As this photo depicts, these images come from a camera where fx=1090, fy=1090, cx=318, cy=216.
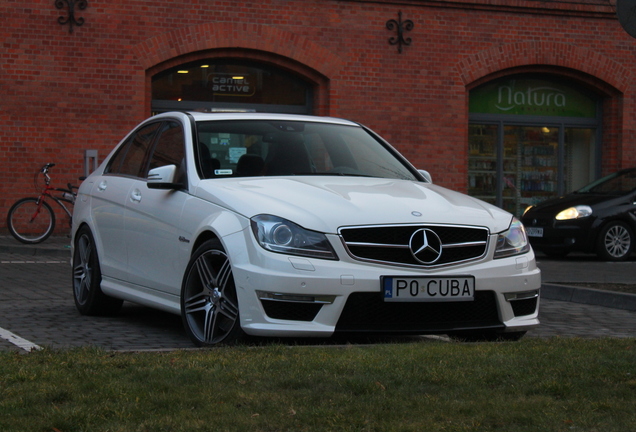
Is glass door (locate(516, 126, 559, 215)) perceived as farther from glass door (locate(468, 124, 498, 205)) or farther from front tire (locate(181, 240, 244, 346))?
front tire (locate(181, 240, 244, 346))

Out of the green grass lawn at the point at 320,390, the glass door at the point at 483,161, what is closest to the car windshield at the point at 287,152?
the green grass lawn at the point at 320,390

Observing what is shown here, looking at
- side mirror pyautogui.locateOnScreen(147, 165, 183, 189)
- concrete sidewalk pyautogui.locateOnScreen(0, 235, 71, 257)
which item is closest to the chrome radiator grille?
→ side mirror pyautogui.locateOnScreen(147, 165, 183, 189)

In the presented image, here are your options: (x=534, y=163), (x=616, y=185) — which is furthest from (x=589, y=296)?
(x=534, y=163)

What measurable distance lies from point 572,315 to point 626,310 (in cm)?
83

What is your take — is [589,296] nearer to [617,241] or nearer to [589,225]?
[589,225]

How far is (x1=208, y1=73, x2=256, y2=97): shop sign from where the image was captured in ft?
64.3

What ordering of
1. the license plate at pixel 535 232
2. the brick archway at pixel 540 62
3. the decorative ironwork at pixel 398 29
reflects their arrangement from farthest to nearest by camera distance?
1. the brick archway at pixel 540 62
2. the decorative ironwork at pixel 398 29
3. the license plate at pixel 535 232

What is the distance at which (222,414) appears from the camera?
4133 mm

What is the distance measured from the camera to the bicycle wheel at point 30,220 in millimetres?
16469

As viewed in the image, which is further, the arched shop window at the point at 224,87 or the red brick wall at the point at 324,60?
the arched shop window at the point at 224,87

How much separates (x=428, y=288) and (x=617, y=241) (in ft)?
34.5

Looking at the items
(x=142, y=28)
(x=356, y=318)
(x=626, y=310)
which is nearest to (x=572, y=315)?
(x=626, y=310)

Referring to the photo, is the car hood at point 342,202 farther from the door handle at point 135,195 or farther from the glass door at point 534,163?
the glass door at point 534,163

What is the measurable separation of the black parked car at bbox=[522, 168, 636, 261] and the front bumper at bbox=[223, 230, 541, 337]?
980 centimetres
